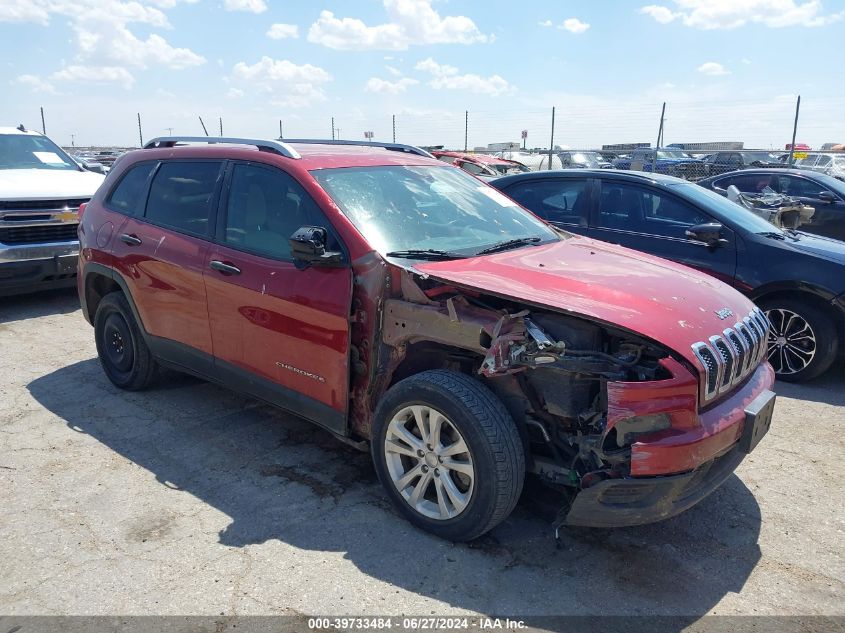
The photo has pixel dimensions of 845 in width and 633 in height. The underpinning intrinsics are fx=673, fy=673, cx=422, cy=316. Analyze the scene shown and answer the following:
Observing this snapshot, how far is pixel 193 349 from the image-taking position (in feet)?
14.5

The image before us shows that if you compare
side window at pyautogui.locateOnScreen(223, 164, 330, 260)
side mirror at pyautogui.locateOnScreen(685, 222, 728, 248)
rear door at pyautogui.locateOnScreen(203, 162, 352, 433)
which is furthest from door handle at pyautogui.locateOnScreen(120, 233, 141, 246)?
side mirror at pyautogui.locateOnScreen(685, 222, 728, 248)

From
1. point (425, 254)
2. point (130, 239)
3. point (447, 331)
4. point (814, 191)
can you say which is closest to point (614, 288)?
point (447, 331)

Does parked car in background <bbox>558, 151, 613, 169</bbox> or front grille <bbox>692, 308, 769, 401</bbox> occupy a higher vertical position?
parked car in background <bbox>558, 151, 613, 169</bbox>

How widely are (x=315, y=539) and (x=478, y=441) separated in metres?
0.98

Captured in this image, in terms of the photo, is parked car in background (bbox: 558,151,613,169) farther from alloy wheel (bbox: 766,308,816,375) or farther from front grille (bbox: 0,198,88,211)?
alloy wheel (bbox: 766,308,816,375)

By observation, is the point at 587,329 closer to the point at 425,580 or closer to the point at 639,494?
the point at 639,494

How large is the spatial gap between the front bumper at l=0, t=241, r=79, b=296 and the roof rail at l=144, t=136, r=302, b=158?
9.86ft

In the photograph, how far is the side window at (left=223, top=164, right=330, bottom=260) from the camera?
12.3 feet

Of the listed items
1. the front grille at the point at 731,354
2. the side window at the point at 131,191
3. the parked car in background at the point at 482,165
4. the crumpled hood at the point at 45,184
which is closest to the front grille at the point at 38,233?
the crumpled hood at the point at 45,184

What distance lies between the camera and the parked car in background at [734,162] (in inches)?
762

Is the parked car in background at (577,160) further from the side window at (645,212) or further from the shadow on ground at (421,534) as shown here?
the shadow on ground at (421,534)

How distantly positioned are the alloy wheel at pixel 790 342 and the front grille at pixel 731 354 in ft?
7.83

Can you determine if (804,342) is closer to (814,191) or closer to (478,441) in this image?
(478,441)

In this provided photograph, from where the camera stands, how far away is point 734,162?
67.4 feet
